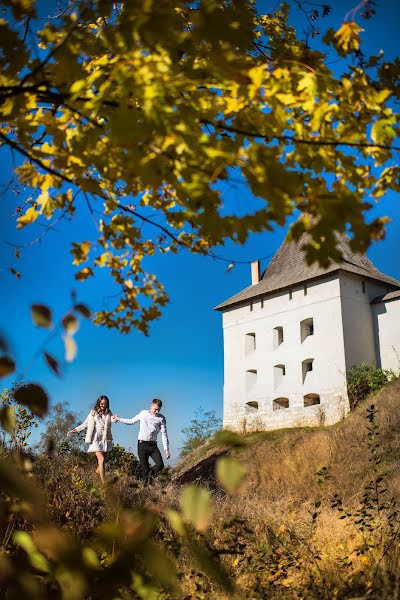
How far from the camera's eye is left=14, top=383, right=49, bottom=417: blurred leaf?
1570 mm

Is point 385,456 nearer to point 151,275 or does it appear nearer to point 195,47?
point 151,275

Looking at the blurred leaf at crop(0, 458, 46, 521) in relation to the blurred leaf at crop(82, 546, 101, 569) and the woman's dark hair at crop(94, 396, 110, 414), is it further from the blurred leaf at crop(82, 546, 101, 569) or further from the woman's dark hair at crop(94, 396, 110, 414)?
the woman's dark hair at crop(94, 396, 110, 414)

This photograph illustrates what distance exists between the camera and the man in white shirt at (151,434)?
9945 millimetres

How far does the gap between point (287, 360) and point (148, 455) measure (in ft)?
55.6

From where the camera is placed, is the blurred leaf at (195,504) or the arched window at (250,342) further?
the arched window at (250,342)

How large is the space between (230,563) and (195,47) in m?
4.12

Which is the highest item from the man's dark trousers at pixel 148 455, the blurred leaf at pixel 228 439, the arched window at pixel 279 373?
the arched window at pixel 279 373

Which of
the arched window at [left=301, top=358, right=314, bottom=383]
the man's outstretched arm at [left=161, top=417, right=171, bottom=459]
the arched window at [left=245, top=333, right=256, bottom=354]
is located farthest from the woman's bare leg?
the arched window at [left=245, top=333, right=256, bottom=354]

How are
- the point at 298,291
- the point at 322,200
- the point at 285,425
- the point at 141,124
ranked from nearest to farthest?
the point at 322,200 < the point at 141,124 < the point at 285,425 < the point at 298,291

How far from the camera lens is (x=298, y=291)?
26.6m

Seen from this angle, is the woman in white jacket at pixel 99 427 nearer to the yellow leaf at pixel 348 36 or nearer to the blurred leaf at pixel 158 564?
the yellow leaf at pixel 348 36

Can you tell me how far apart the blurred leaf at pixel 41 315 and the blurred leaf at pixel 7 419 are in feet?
0.89

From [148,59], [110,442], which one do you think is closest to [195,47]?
[148,59]

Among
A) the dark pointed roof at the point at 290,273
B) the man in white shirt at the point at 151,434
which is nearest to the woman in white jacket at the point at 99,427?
the man in white shirt at the point at 151,434
